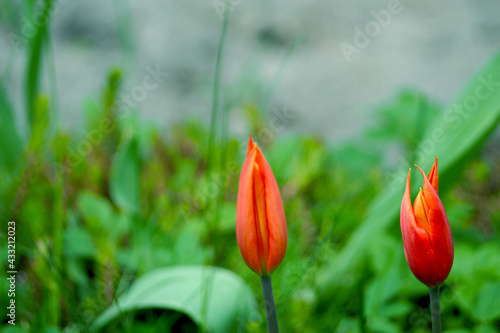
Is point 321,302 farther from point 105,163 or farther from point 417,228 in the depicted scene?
point 105,163

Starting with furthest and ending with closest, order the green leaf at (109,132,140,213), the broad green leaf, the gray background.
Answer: the gray background
the green leaf at (109,132,140,213)
the broad green leaf

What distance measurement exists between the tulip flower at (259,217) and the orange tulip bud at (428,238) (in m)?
0.11

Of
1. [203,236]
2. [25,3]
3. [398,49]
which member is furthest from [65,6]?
[203,236]

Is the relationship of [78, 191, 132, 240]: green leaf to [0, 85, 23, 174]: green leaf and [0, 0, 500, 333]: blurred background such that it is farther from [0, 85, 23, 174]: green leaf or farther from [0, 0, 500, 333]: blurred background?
[0, 85, 23, 174]: green leaf

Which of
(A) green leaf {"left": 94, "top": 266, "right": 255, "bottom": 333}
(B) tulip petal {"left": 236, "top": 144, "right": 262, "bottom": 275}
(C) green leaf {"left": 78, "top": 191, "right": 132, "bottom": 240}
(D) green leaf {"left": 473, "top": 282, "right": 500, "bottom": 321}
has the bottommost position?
(C) green leaf {"left": 78, "top": 191, "right": 132, "bottom": 240}

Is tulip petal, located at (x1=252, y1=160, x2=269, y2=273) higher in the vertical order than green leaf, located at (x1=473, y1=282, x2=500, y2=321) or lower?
higher

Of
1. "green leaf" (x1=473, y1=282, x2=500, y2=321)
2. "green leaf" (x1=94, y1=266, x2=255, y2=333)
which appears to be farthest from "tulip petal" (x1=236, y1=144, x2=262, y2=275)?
"green leaf" (x1=473, y1=282, x2=500, y2=321)

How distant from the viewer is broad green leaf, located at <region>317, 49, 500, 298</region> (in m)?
0.95

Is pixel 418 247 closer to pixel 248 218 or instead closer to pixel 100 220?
pixel 248 218

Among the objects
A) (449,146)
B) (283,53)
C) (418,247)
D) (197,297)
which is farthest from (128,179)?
(283,53)

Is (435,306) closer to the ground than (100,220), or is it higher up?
higher up

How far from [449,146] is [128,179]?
2.22ft

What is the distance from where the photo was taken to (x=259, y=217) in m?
0.50

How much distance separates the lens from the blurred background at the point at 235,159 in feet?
2.99
